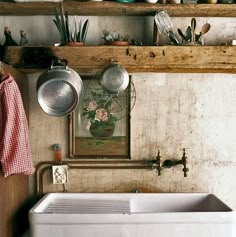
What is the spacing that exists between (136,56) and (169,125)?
0.43 m

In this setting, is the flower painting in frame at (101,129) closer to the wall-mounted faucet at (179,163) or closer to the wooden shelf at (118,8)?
the wall-mounted faucet at (179,163)

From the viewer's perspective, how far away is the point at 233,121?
194 centimetres

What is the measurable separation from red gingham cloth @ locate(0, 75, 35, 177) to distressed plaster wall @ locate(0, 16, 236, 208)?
412mm

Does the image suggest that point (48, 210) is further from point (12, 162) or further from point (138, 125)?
point (138, 125)

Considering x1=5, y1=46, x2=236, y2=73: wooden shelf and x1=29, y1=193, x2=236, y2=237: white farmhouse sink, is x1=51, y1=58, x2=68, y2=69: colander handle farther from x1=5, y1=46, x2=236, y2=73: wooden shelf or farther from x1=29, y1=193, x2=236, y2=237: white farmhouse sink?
x1=29, y1=193, x2=236, y2=237: white farmhouse sink

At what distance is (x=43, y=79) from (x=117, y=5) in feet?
1.60

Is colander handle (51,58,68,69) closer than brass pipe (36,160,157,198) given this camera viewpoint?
Yes

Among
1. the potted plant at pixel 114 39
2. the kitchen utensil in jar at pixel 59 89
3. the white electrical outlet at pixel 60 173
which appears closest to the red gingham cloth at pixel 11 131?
the kitchen utensil in jar at pixel 59 89

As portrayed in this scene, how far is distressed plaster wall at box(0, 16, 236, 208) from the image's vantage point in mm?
1934

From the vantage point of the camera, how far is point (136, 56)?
1734mm

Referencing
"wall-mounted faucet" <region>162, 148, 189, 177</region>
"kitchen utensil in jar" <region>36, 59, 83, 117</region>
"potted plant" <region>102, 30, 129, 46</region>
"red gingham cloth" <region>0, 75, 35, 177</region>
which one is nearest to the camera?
"red gingham cloth" <region>0, 75, 35, 177</region>

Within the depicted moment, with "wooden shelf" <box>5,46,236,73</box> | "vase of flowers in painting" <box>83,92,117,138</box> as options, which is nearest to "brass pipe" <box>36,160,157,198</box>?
"vase of flowers in painting" <box>83,92,117,138</box>

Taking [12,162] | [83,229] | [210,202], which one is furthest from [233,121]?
[12,162]

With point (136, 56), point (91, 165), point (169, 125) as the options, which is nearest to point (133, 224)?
point (91, 165)
